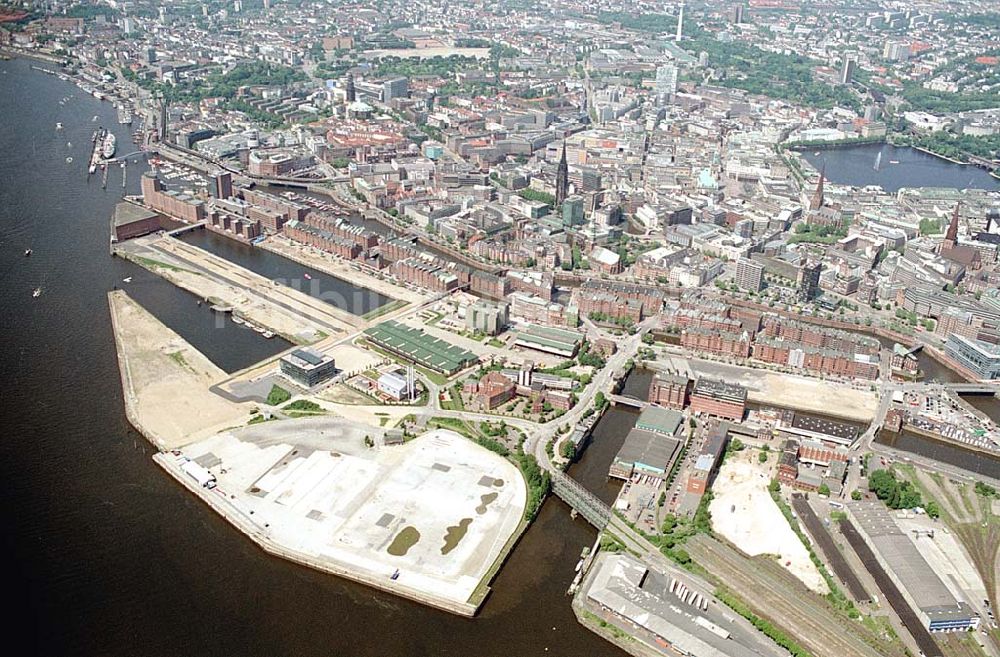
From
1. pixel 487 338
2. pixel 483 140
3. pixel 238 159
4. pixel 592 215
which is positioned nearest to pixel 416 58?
pixel 483 140

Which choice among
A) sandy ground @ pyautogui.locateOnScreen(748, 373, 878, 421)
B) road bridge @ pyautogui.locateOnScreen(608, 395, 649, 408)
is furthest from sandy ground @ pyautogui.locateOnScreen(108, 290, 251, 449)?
sandy ground @ pyautogui.locateOnScreen(748, 373, 878, 421)

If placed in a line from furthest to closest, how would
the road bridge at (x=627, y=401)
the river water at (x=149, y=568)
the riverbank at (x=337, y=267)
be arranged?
the riverbank at (x=337, y=267)
the road bridge at (x=627, y=401)
the river water at (x=149, y=568)

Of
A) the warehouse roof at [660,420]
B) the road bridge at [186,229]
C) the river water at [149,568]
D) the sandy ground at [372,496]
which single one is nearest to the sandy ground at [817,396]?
the warehouse roof at [660,420]

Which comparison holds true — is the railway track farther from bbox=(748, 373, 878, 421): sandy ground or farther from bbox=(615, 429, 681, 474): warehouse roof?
bbox=(748, 373, 878, 421): sandy ground

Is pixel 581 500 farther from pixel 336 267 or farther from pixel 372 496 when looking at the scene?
pixel 336 267

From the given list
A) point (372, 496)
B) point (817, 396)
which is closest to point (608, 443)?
point (372, 496)

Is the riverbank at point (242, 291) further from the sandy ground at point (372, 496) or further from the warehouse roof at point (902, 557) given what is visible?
the warehouse roof at point (902, 557)

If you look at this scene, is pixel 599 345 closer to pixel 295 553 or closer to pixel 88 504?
pixel 295 553
